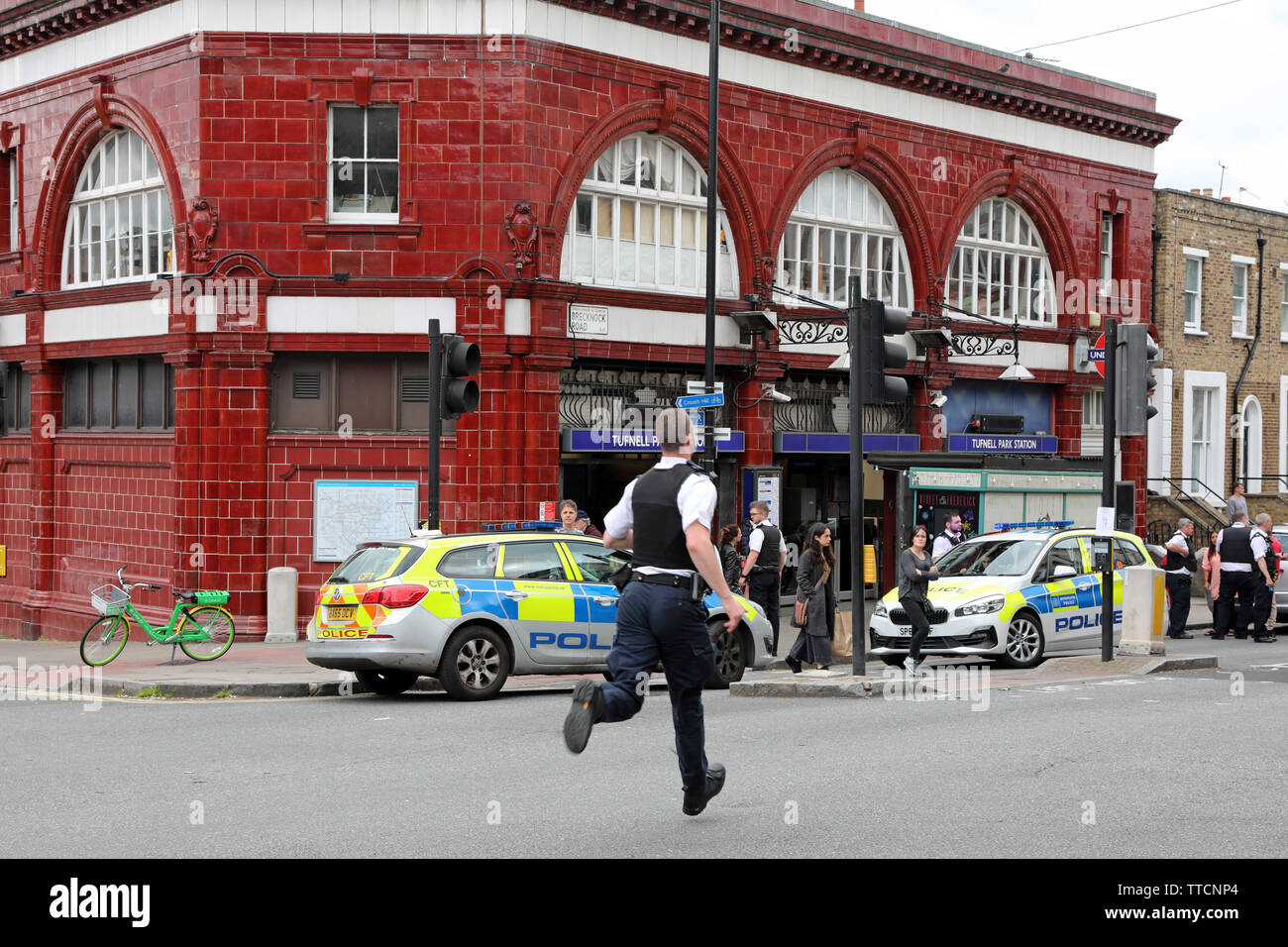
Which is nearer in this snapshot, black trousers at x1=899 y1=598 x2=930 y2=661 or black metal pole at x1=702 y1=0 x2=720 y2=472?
black trousers at x1=899 y1=598 x2=930 y2=661

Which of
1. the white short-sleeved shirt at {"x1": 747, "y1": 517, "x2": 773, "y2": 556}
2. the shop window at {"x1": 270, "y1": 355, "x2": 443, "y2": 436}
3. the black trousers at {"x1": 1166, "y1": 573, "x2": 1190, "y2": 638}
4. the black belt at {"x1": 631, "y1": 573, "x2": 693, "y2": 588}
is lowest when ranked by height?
the black trousers at {"x1": 1166, "y1": 573, "x2": 1190, "y2": 638}

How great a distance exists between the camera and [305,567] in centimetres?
2075

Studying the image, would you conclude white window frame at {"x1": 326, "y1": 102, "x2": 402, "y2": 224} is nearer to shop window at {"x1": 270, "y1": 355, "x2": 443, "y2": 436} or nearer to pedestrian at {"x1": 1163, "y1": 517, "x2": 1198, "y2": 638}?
shop window at {"x1": 270, "y1": 355, "x2": 443, "y2": 436}

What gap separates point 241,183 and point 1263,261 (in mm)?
25504

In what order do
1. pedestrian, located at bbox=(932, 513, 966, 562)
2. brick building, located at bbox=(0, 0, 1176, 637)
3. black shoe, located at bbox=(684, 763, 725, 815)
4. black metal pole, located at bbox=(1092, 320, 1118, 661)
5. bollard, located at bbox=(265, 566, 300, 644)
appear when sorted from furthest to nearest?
pedestrian, located at bbox=(932, 513, 966, 562), brick building, located at bbox=(0, 0, 1176, 637), bollard, located at bbox=(265, 566, 300, 644), black metal pole, located at bbox=(1092, 320, 1118, 661), black shoe, located at bbox=(684, 763, 725, 815)

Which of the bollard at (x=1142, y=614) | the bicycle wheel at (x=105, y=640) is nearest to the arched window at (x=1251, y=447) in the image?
the bollard at (x=1142, y=614)

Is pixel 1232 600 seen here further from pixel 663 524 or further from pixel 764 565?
pixel 663 524

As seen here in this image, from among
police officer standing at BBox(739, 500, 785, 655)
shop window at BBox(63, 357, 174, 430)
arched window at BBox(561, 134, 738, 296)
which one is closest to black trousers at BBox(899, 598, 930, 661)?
police officer standing at BBox(739, 500, 785, 655)

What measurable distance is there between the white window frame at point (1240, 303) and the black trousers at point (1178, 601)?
15.2 meters

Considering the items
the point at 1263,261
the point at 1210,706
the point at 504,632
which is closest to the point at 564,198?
the point at 504,632

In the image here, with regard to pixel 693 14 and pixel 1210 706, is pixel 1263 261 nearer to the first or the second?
pixel 693 14

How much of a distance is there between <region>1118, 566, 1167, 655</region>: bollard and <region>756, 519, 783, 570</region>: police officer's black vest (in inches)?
151

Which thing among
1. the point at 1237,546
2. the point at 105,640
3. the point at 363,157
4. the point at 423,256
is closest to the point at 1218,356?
the point at 1237,546

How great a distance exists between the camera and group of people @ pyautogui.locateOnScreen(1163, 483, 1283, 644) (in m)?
22.2
